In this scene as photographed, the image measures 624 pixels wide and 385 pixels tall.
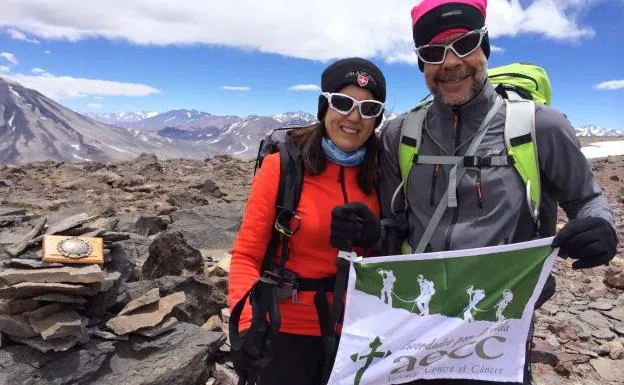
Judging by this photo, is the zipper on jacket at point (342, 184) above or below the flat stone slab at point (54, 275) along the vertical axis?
above

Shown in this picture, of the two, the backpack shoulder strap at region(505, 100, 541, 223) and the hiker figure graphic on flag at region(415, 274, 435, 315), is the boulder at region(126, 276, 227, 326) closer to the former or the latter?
the hiker figure graphic on flag at region(415, 274, 435, 315)

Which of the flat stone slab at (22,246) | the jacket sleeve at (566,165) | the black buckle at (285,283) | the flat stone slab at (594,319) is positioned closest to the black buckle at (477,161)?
the jacket sleeve at (566,165)

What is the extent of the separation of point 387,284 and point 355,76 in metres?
1.78

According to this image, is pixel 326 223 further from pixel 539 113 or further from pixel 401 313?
pixel 539 113

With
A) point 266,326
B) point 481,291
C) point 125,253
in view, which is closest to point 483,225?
point 481,291

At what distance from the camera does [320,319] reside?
13.5 ft

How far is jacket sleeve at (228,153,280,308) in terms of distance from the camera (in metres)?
4.07

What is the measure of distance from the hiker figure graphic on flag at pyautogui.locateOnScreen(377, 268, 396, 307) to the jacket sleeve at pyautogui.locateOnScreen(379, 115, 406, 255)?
28 centimetres

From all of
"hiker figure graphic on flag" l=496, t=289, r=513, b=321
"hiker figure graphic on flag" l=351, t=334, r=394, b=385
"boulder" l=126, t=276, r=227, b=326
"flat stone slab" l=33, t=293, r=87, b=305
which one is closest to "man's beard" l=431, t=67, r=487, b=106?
"hiker figure graphic on flag" l=496, t=289, r=513, b=321

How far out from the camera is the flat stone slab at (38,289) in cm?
567

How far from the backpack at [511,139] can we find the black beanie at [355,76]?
1.27ft

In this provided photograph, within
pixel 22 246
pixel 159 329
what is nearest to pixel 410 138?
pixel 159 329

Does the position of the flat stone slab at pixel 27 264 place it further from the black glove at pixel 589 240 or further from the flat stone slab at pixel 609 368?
the flat stone slab at pixel 609 368

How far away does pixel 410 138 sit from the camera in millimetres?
3998
